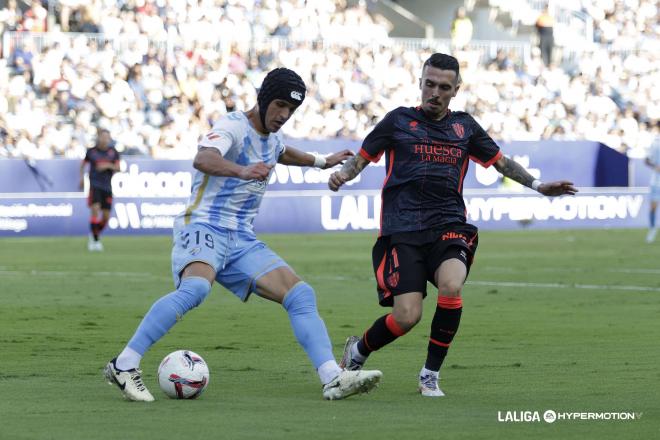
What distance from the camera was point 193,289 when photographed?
27.5 feet

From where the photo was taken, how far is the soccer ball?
834 centimetres

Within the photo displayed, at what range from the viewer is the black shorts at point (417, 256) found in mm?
8914

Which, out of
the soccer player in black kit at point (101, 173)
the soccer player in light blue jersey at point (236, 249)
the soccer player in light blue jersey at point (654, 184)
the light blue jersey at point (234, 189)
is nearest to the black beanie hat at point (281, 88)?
the soccer player in light blue jersey at point (236, 249)

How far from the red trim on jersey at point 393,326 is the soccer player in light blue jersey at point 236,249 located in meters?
0.53

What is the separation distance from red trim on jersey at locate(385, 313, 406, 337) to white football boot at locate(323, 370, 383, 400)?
2.49ft

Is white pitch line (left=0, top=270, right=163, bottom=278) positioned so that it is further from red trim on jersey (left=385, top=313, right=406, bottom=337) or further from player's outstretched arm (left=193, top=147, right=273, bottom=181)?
player's outstretched arm (left=193, top=147, right=273, bottom=181)

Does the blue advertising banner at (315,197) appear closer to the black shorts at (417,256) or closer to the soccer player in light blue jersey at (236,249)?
the black shorts at (417,256)

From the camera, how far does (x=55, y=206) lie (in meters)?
30.2

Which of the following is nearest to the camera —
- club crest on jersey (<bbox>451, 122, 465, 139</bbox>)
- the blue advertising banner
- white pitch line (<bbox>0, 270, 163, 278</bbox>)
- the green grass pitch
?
the green grass pitch

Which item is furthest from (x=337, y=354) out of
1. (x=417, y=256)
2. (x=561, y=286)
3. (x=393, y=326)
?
(x=561, y=286)

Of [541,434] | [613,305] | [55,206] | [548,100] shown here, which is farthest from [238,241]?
[548,100]

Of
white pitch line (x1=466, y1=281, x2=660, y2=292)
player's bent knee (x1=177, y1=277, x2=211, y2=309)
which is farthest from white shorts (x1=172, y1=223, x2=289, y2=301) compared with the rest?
white pitch line (x1=466, y1=281, x2=660, y2=292)

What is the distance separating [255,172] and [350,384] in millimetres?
1342

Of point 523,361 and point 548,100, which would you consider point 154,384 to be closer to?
point 523,361
